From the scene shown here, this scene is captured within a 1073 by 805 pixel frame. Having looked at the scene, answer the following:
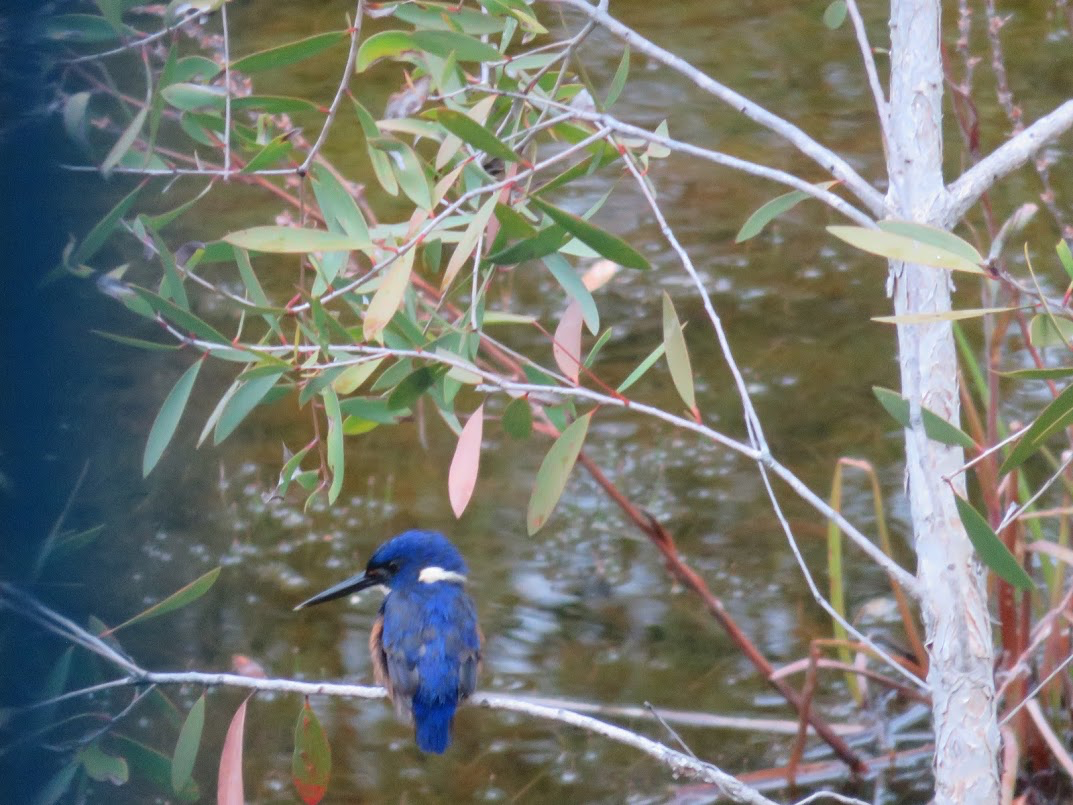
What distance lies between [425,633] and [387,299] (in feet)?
3.77

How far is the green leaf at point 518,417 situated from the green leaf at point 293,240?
33cm

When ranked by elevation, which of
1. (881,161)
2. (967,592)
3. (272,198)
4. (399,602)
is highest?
(967,592)

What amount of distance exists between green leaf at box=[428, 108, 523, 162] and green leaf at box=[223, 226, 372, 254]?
0.58 feet

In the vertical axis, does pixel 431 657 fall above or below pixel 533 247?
below

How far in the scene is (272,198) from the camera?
17.4 feet

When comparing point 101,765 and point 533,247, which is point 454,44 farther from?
point 101,765

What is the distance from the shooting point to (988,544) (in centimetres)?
149

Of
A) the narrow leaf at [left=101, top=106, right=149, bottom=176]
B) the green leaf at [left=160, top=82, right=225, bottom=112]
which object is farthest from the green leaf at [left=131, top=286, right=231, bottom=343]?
the green leaf at [left=160, top=82, right=225, bottom=112]

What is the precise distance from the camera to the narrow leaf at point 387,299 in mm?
1439

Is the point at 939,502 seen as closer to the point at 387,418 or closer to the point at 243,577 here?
the point at 387,418

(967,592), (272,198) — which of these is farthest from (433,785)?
(272,198)

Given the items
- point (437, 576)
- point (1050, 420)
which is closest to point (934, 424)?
point (1050, 420)

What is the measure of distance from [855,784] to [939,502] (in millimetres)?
1497

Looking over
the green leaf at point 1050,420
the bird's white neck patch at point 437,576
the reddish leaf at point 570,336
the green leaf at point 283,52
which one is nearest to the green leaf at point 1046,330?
the green leaf at point 1050,420
